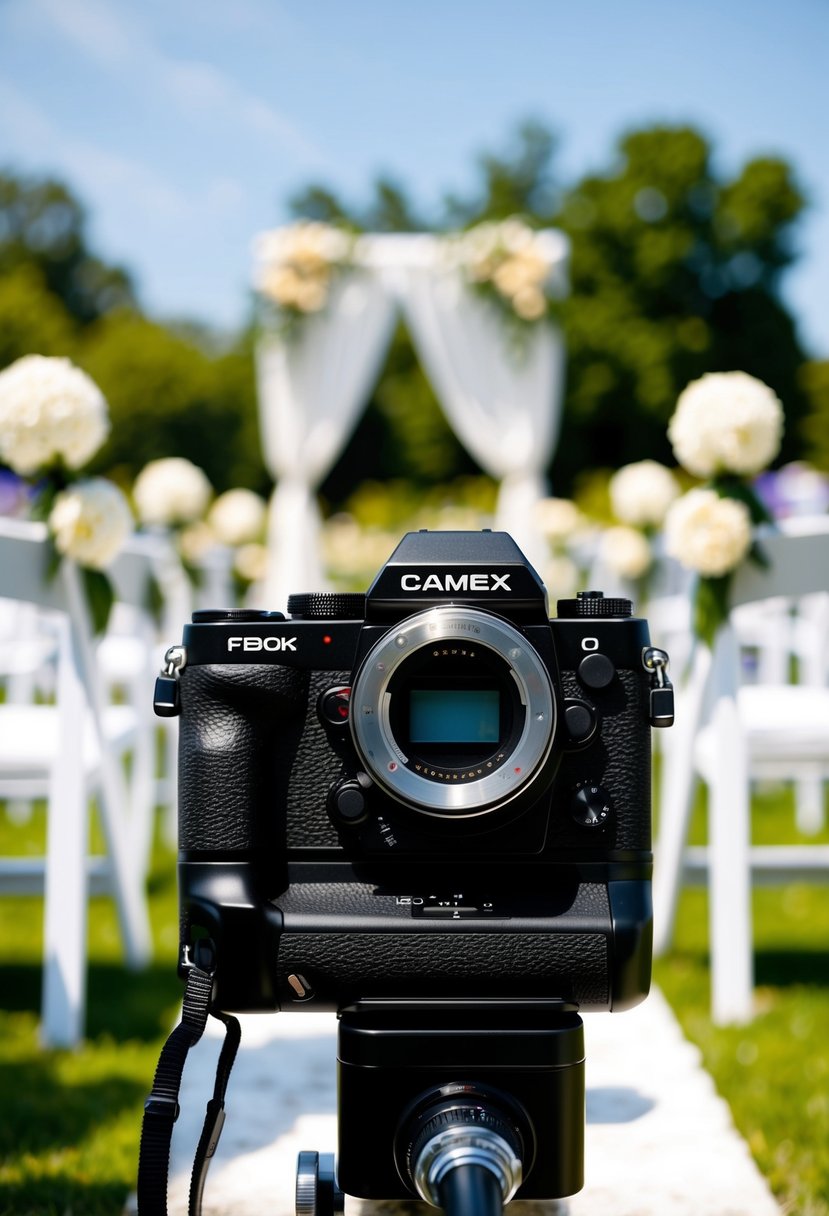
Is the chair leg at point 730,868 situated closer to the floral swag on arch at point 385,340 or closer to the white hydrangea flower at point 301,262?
the floral swag on arch at point 385,340

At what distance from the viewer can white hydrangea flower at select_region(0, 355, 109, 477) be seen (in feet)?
7.54

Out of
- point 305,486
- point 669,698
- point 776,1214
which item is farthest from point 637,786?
point 305,486

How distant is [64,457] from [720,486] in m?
1.28

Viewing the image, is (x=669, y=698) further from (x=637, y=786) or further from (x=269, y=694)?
(x=269, y=694)

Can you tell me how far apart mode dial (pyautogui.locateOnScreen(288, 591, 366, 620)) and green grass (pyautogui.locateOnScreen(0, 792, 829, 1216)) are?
0.90m

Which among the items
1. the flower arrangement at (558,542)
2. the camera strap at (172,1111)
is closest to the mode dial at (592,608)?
the camera strap at (172,1111)

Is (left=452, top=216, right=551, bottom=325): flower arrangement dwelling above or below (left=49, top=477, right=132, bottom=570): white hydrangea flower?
above

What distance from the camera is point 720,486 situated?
246 centimetres

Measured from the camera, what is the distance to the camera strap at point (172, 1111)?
1.05 meters

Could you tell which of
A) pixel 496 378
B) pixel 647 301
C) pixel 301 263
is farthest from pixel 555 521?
pixel 647 301

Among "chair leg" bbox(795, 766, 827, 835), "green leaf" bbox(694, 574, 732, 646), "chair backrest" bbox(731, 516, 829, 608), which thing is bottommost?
"chair leg" bbox(795, 766, 827, 835)

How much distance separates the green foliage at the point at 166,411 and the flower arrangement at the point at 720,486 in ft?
76.1

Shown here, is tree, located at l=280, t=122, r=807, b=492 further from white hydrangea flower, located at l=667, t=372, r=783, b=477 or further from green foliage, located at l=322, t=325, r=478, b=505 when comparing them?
white hydrangea flower, located at l=667, t=372, r=783, b=477

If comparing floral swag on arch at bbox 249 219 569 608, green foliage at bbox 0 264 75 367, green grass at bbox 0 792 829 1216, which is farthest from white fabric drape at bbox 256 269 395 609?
green foliage at bbox 0 264 75 367
